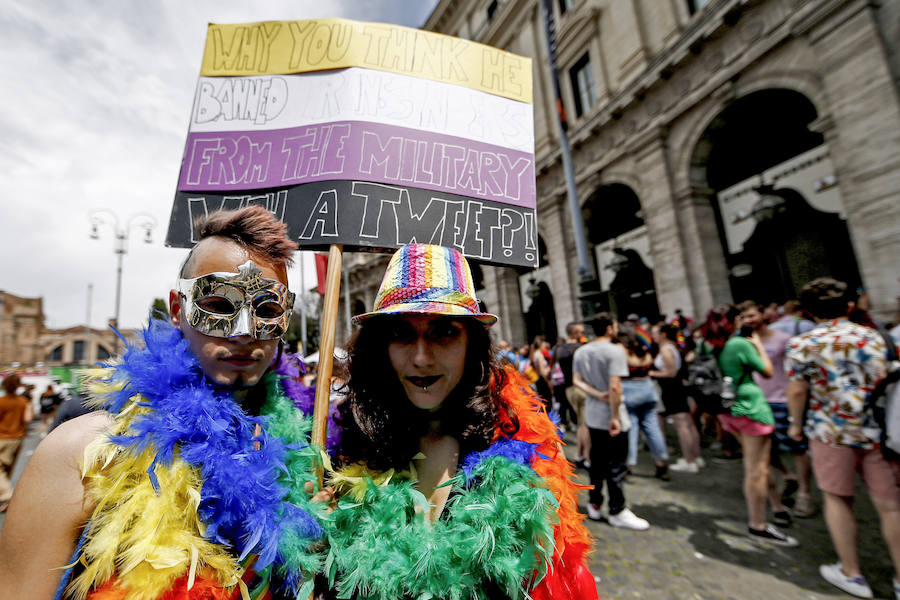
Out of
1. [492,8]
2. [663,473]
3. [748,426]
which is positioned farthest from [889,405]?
[492,8]

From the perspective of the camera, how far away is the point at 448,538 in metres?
1.24

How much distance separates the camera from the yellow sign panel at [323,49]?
80.7 inches

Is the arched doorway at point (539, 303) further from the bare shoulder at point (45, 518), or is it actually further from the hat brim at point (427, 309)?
the bare shoulder at point (45, 518)

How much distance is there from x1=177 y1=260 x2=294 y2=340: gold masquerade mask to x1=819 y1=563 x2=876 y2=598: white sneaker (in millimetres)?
3836

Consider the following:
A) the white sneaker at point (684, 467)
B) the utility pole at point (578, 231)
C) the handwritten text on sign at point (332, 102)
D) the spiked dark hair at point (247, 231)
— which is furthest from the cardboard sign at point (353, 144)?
the utility pole at point (578, 231)

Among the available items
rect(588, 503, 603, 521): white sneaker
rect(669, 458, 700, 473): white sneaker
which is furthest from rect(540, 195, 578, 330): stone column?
rect(588, 503, 603, 521): white sneaker

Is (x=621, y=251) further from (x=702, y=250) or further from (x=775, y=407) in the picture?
(x=775, y=407)

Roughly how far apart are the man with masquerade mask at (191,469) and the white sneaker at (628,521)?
348cm

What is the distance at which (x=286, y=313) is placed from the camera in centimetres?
→ 146

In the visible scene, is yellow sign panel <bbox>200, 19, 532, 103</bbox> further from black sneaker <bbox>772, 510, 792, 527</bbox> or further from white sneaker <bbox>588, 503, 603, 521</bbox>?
black sneaker <bbox>772, 510, 792, 527</bbox>

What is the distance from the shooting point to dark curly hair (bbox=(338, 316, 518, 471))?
1.43 meters

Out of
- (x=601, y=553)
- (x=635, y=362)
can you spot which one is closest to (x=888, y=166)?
(x=635, y=362)

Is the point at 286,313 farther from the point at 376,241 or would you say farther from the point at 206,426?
the point at 376,241

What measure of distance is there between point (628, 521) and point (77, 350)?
210ft
